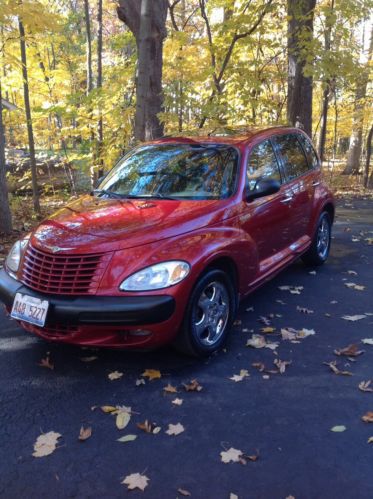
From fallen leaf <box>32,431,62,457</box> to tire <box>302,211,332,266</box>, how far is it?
167 inches

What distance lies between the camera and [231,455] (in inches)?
100

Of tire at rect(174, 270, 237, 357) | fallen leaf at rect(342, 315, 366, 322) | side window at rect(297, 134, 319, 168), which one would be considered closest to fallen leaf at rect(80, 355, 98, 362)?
tire at rect(174, 270, 237, 357)

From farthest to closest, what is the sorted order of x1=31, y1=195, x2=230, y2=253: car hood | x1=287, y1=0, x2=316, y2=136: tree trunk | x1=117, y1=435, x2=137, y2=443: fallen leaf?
x1=287, y1=0, x2=316, y2=136: tree trunk < x1=31, y1=195, x2=230, y2=253: car hood < x1=117, y1=435, x2=137, y2=443: fallen leaf

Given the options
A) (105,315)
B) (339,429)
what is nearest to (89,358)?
(105,315)

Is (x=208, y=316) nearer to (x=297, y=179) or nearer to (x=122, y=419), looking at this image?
(x=122, y=419)

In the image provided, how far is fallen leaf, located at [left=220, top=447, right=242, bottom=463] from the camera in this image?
2.50m

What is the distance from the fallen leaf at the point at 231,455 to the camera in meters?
2.50

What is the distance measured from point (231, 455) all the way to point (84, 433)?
916 millimetres

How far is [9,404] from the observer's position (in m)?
3.06

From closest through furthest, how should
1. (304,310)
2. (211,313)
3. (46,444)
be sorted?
(46,444)
(211,313)
(304,310)

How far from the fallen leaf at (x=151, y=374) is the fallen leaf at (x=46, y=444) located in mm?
833

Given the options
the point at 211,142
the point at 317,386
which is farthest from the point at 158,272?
the point at 211,142

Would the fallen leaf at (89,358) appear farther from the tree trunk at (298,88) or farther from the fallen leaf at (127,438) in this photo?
the tree trunk at (298,88)

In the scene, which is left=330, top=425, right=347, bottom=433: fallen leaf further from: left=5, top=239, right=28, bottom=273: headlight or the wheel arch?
the wheel arch
